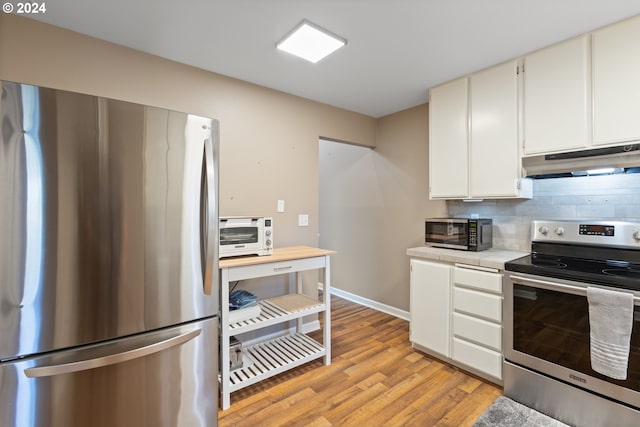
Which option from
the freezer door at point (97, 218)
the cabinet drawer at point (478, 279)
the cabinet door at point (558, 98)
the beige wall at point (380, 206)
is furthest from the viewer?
the beige wall at point (380, 206)

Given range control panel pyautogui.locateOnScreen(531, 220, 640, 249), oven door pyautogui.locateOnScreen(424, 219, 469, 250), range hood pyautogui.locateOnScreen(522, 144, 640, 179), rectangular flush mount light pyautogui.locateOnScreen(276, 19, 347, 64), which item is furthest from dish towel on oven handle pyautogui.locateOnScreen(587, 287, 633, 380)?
rectangular flush mount light pyautogui.locateOnScreen(276, 19, 347, 64)

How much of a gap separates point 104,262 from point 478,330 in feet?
7.72

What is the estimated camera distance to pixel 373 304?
3646 mm

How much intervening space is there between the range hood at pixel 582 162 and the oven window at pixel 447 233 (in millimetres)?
636

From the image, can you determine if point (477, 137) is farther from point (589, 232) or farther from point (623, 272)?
point (623, 272)

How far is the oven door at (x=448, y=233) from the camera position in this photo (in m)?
2.44

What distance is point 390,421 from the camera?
1742mm

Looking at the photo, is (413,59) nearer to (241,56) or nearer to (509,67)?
(509,67)

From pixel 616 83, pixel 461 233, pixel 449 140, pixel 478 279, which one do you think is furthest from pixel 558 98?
pixel 478 279

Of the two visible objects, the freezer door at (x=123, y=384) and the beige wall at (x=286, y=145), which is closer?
the freezer door at (x=123, y=384)

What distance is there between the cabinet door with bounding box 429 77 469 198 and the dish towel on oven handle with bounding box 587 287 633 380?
1128 millimetres

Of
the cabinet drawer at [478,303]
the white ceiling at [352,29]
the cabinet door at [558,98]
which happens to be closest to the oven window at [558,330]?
the cabinet drawer at [478,303]

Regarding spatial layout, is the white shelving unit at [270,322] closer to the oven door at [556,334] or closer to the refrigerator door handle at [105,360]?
the refrigerator door handle at [105,360]

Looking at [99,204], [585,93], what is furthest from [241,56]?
[585,93]
